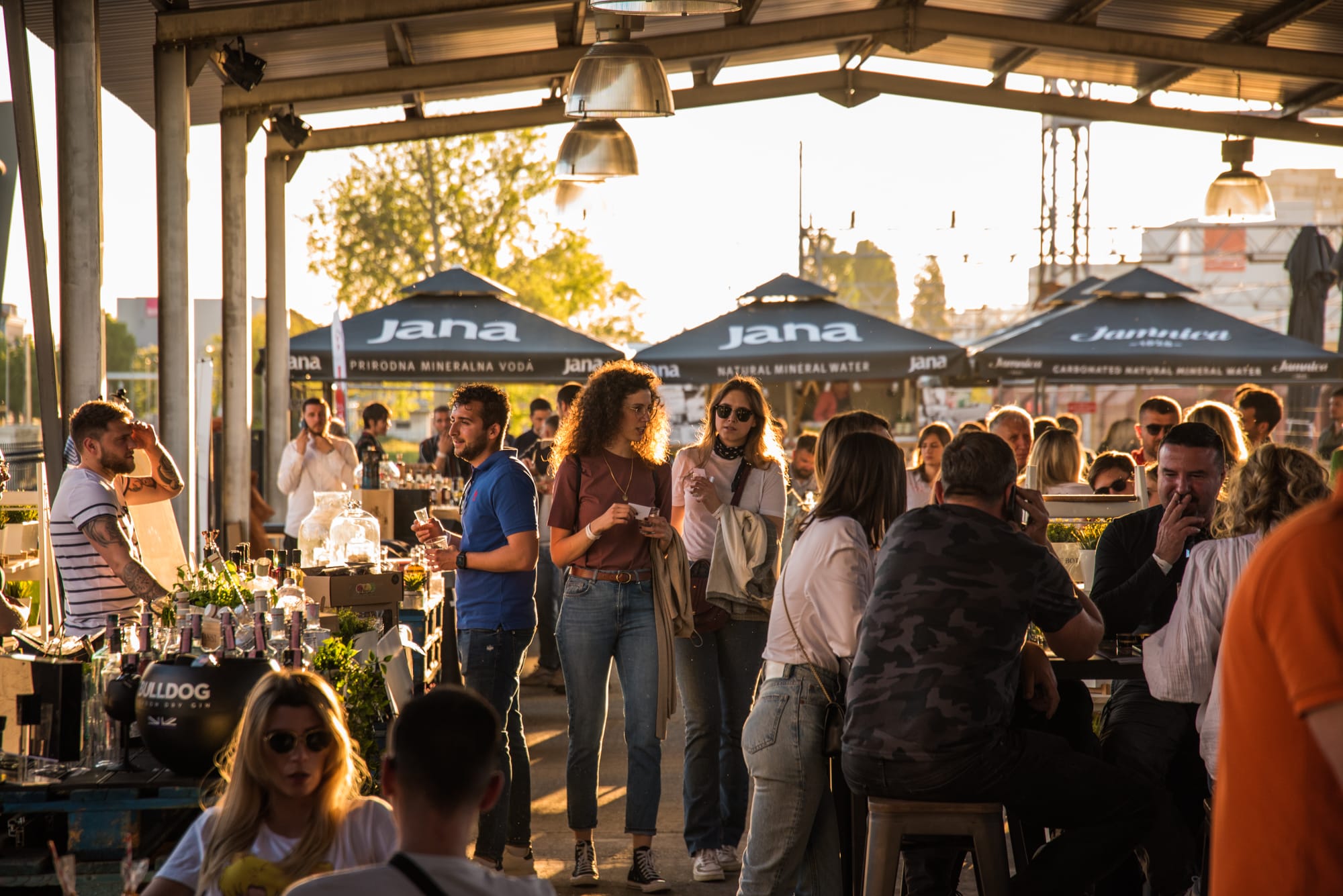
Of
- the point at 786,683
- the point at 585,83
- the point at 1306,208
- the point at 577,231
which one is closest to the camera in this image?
the point at 786,683

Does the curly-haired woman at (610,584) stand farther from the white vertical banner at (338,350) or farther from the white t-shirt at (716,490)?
the white vertical banner at (338,350)

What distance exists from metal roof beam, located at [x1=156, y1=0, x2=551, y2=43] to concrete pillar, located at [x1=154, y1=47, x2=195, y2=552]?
167 mm

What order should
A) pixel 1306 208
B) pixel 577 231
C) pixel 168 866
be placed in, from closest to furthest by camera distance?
1. pixel 168 866
2. pixel 577 231
3. pixel 1306 208

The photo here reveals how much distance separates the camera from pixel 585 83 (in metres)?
6.60

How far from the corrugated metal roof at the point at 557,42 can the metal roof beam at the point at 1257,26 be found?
4cm

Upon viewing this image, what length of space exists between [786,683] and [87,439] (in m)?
2.76

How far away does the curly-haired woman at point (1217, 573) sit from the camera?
166 inches

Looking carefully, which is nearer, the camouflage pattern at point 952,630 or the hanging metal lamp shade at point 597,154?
the camouflage pattern at point 952,630

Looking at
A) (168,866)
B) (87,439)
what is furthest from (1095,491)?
(168,866)

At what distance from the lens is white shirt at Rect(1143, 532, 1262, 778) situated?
4.21 meters

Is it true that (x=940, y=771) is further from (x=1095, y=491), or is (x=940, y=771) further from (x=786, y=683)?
(x=1095, y=491)

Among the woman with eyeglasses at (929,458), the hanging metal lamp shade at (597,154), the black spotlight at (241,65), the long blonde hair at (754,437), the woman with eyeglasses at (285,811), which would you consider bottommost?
the woman with eyeglasses at (285,811)

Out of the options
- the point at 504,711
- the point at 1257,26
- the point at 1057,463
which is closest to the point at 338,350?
the point at 1057,463

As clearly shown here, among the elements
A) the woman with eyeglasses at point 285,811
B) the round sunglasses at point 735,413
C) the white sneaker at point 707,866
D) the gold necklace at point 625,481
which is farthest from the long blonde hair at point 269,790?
the round sunglasses at point 735,413
